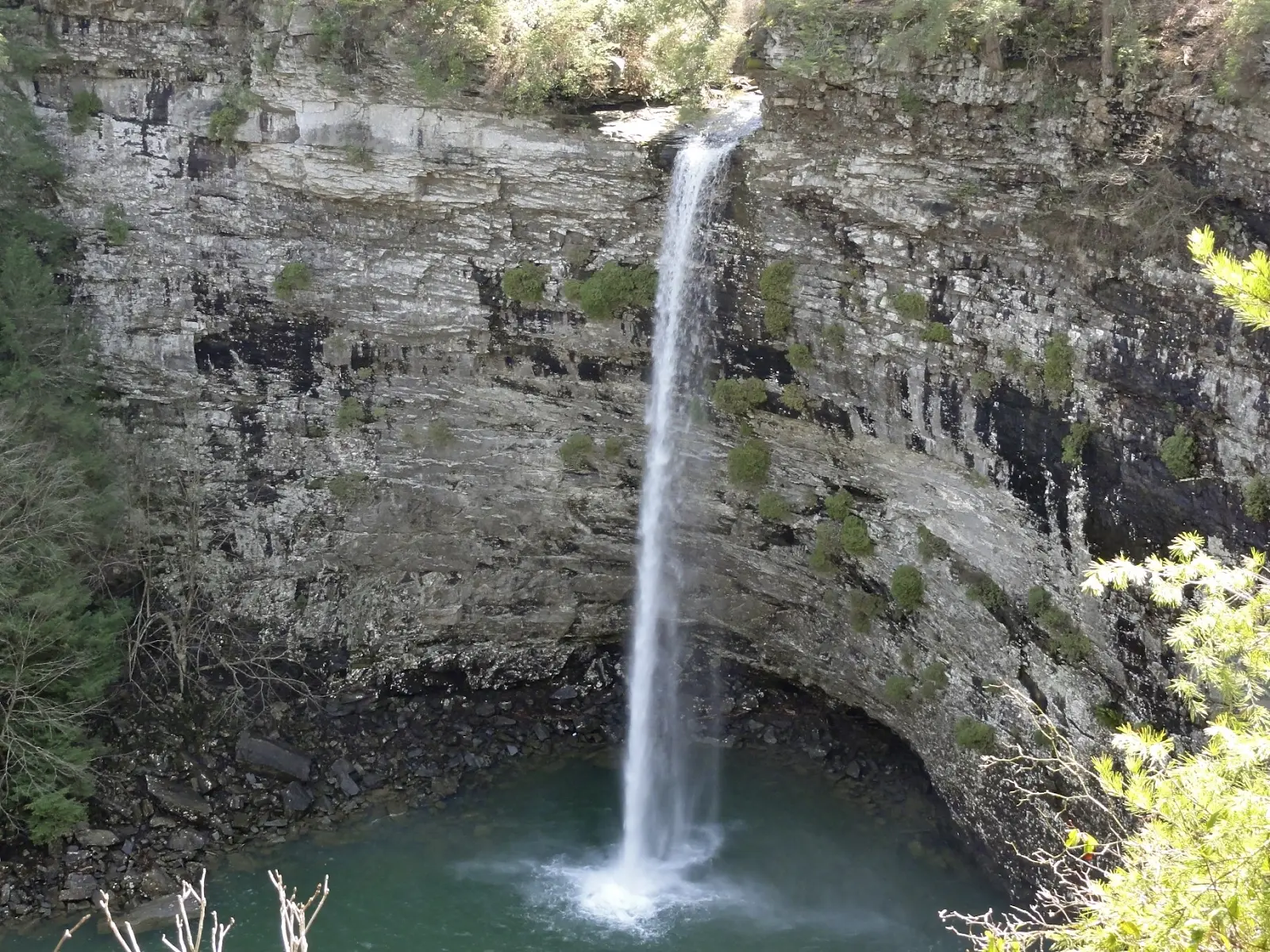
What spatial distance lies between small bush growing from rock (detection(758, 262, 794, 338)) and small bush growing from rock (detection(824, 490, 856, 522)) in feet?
8.62

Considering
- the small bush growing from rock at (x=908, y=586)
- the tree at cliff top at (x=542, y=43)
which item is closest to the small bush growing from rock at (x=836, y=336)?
the small bush growing from rock at (x=908, y=586)

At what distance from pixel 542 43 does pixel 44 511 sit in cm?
970

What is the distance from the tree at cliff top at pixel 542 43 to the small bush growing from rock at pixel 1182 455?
8.12 metres

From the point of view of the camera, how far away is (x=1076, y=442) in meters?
13.8

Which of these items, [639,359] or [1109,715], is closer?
[1109,715]

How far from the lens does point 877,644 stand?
61.7ft

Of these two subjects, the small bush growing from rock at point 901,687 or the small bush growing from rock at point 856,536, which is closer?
the small bush growing from rock at point 856,536

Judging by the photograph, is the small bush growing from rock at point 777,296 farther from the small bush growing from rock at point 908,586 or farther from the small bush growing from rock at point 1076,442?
the small bush growing from rock at point 1076,442

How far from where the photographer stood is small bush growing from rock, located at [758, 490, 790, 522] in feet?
60.3

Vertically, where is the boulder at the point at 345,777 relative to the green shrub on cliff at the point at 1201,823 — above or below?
below

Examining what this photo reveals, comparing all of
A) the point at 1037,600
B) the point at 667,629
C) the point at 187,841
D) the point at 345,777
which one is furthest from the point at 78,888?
the point at 1037,600

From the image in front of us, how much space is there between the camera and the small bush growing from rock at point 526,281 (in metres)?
18.2

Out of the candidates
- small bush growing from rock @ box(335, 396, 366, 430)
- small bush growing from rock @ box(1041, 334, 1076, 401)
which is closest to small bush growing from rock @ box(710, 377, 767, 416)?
small bush growing from rock @ box(1041, 334, 1076, 401)

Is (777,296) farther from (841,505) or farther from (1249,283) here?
(1249,283)
